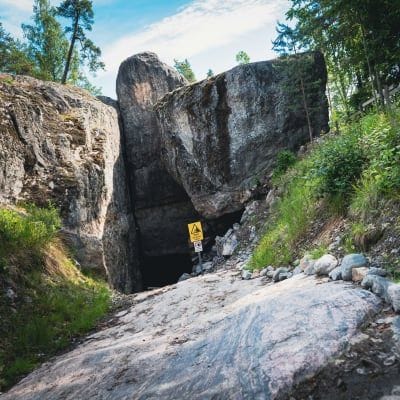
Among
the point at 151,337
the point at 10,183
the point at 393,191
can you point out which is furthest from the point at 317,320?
the point at 10,183

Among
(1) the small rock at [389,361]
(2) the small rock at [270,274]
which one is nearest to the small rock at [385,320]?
(1) the small rock at [389,361]

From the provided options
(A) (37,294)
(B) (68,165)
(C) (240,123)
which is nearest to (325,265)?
(A) (37,294)

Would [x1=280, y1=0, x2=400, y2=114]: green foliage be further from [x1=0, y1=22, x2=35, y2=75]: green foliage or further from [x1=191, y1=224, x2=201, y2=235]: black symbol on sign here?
[x1=0, y1=22, x2=35, y2=75]: green foliage

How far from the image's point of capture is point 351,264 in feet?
14.4

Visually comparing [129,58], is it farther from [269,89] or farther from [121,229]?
→ [121,229]

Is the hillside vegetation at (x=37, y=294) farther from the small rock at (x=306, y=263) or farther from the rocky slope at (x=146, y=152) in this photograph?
the small rock at (x=306, y=263)

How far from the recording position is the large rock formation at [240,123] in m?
16.6

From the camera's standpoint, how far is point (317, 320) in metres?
3.57

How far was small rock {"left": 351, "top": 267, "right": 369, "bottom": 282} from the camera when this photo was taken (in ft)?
13.4

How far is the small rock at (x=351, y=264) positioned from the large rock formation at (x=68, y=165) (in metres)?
8.99

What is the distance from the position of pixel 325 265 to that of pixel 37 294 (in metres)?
6.48

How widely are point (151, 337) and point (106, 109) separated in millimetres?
15010

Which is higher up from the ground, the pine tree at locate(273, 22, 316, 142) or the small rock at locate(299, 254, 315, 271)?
the pine tree at locate(273, 22, 316, 142)

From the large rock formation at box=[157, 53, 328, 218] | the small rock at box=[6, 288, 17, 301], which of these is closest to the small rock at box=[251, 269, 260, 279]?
the small rock at box=[6, 288, 17, 301]
